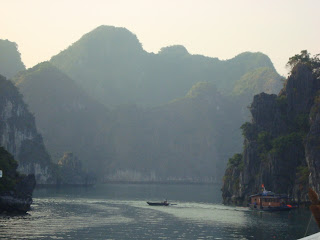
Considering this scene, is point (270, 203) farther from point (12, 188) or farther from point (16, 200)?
point (12, 188)

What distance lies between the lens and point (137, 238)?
7044 centimetres

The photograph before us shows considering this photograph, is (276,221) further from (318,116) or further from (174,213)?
(318,116)

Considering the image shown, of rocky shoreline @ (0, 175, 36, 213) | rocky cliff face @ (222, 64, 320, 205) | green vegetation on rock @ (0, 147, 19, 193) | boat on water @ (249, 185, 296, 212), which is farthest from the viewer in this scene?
rocky cliff face @ (222, 64, 320, 205)

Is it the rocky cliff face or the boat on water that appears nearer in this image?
the boat on water

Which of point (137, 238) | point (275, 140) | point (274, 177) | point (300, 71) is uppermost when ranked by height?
point (300, 71)

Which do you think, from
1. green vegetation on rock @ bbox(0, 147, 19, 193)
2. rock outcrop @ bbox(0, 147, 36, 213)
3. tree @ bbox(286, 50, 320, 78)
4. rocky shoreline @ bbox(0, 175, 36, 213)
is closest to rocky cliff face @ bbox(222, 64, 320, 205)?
tree @ bbox(286, 50, 320, 78)

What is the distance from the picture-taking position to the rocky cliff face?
124m

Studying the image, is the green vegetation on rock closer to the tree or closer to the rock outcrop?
the rock outcrop

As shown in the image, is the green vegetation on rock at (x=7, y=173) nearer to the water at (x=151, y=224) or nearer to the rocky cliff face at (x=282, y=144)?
the water at (x=151, y=224)

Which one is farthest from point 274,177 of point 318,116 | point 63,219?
point 63,219

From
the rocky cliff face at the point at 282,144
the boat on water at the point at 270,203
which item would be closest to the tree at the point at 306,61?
the rocky cliff face at the point at 282,144

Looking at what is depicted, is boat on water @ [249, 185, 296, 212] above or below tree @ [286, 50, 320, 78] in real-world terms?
below

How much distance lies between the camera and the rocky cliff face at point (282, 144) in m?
124

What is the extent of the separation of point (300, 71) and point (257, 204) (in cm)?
4206
